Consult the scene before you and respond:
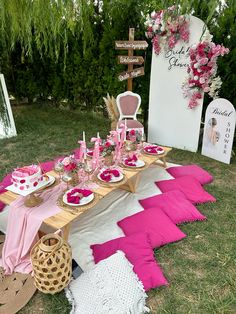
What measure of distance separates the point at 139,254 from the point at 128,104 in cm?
282

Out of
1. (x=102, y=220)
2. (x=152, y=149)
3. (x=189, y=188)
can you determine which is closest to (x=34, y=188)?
(x=102, y=220)

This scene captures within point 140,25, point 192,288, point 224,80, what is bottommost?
point 192,288

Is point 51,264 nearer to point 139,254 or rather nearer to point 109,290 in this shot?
point 109,290

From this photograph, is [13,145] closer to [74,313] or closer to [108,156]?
[108,156]

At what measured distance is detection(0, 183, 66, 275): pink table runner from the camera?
230 centimetres

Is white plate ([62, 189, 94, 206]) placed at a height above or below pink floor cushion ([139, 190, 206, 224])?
above

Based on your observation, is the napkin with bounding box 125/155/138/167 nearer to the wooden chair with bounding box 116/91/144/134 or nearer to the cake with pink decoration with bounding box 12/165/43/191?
the cake with pink decoration with bounding box 12/165/43/191

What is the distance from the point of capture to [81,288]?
2.04 metres

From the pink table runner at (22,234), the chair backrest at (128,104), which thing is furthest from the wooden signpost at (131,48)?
the pink table runner at (22,234)

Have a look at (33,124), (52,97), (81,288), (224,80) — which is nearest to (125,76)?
(224,80)

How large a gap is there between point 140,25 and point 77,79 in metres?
1.77

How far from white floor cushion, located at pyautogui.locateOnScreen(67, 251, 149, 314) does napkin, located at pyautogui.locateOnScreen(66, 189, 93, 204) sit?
55 centimetres

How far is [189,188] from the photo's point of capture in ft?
10.8

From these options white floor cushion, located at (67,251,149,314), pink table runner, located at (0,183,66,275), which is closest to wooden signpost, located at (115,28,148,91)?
pink table runner, located at (0,183,66,275)
